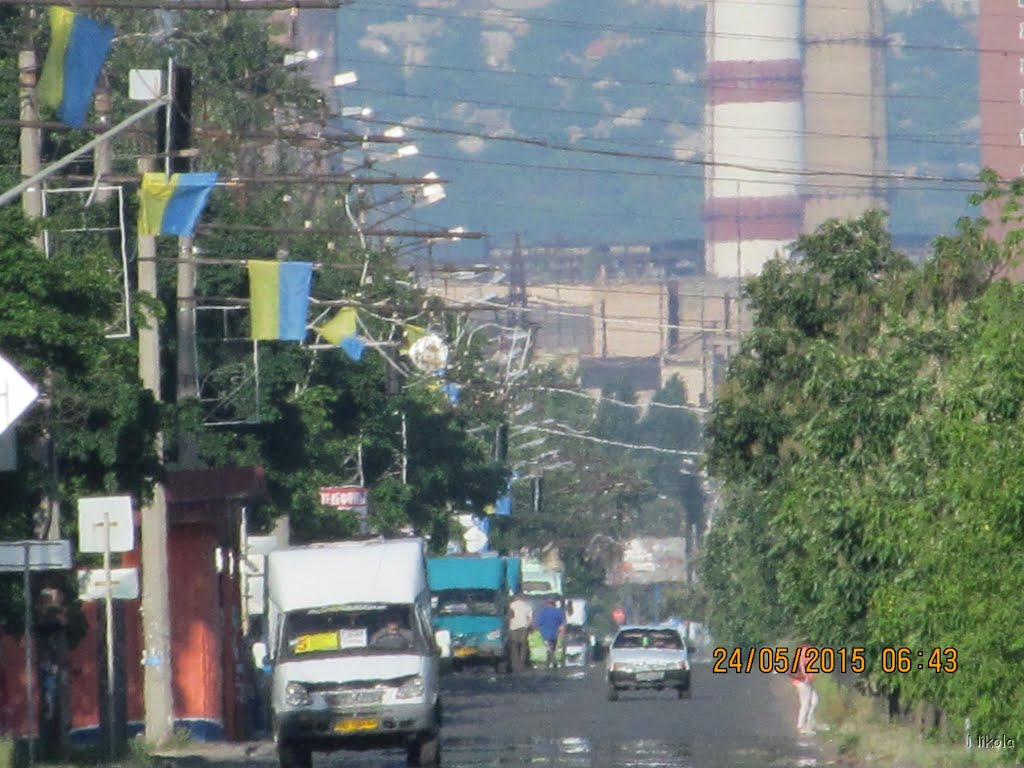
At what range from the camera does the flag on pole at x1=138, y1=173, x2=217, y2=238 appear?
2883 cm

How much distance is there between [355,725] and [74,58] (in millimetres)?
7750

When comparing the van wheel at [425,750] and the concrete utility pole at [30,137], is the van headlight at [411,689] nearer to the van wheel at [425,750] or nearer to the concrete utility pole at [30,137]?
the van wheel at [425,750]

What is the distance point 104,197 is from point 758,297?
8.58 meters

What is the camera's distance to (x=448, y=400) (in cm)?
7006

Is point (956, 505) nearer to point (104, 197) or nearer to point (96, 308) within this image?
point (96, 308)

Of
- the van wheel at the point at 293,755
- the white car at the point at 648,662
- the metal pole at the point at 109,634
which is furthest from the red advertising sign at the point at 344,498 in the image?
the metal pole at the point at 109,634

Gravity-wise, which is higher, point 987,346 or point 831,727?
point 987,346

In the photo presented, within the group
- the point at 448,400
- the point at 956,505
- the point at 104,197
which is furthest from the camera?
the point at 448,400

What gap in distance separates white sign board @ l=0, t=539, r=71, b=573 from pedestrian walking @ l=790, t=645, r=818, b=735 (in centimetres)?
1335

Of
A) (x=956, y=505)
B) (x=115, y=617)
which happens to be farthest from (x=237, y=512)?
(x=956, y=505)

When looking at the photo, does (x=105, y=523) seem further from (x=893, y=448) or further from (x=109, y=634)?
(x=893, y=448)

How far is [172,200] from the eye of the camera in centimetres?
2917

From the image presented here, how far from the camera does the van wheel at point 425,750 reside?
95.0ft

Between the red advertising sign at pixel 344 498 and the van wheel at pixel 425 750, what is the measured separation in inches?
753
